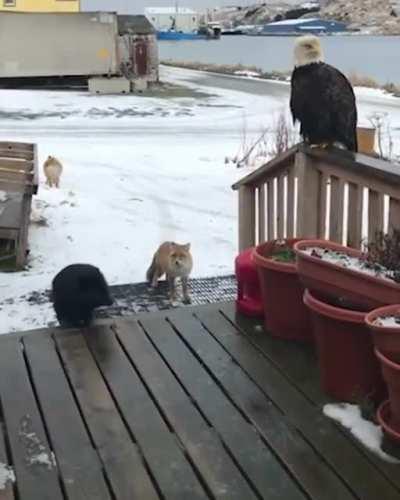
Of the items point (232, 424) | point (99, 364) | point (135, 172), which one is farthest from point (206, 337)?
point (135, 172)

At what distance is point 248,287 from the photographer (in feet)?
11.8

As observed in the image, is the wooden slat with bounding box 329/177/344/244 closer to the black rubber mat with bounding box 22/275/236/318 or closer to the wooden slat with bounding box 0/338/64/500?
the black rubber mat with bounding box 22/275/236/318

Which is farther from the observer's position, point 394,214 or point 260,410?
point 394,214

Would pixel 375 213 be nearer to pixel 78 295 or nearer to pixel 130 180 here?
pixel 78 295

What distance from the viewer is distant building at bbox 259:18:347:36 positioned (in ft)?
217

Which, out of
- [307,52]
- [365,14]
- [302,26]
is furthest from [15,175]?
[365,14]

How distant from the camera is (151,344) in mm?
3309

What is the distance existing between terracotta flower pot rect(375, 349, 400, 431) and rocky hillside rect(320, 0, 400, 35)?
72.0 meters

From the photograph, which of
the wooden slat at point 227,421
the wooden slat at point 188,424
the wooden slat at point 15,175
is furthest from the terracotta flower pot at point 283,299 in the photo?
the wooden slat at point 15,175

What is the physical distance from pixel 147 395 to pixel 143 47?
19.2 metres

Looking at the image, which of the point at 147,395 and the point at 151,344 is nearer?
the point at 147,395

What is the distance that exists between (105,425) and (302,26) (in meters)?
67.4

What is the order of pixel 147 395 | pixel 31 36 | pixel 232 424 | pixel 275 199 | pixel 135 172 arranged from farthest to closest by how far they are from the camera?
pixel 31 36 → pixel 135 172 → pixel 275 199 → pixel 147 395 → pixel 232 424

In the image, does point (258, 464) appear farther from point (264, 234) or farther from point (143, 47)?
point (143, 47)
